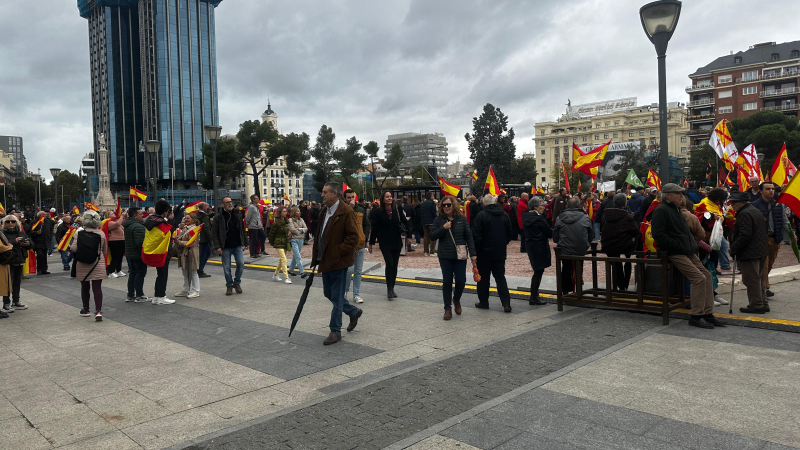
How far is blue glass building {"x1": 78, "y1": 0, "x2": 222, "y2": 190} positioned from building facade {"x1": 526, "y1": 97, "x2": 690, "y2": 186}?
2818 inches

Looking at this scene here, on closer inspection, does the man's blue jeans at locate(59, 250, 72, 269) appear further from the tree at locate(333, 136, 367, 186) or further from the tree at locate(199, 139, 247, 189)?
the tree at locate(333, 136, 367, 186)

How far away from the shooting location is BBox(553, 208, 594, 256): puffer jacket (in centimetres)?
814

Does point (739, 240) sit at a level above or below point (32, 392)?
above

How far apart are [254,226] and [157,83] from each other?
9676cm

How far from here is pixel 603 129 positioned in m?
126

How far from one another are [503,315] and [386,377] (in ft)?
10.6

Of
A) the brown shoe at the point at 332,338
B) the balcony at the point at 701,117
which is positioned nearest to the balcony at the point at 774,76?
the balcony at the point at 701,117

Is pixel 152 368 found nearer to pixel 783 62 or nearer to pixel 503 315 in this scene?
pixel 503 315

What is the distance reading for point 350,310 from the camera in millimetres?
6984


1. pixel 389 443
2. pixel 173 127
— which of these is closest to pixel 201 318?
pixel 389 443

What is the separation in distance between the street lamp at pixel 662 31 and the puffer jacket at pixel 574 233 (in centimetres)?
125

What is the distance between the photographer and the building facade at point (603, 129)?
116m

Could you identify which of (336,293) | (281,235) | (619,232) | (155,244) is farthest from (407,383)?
(281,235)

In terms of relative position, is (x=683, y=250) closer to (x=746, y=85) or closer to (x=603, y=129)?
(x=746, y=85)
